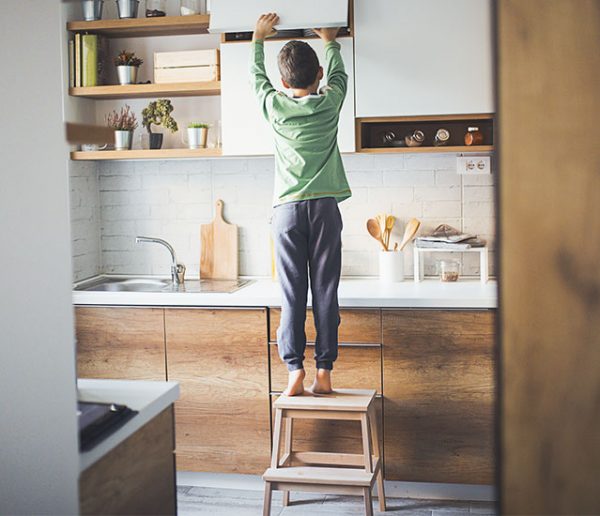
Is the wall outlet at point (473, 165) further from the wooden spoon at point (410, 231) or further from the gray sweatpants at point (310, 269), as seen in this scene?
the gray sweatpants at point (310, 269)

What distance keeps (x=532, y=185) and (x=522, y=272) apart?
14 centimetres

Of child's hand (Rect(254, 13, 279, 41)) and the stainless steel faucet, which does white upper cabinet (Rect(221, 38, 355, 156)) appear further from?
the stainless steel faucet

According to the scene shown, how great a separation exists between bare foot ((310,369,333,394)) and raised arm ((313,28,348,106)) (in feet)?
3.54

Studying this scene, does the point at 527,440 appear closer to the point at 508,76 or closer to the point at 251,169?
the point at 508,76

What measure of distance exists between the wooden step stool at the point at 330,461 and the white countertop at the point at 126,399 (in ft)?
4.68

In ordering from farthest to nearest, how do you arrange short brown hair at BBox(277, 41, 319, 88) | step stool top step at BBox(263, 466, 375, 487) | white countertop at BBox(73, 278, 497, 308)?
white countertop at BBox(73, 278, 497, 308), short brown hair at BBox(277, 41, 319, 88), step stool top step at BBox(263, 466, 375, 487)

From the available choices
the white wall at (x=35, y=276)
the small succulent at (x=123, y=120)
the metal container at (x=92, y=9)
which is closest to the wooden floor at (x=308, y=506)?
the small succulent at (x=123, y=120)

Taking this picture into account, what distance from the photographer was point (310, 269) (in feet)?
11.3

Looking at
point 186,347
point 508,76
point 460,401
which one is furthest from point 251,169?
point 508,76

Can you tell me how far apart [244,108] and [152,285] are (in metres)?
1.03

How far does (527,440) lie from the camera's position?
1.35 metres

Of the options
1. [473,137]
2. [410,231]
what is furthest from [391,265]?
[473,137]

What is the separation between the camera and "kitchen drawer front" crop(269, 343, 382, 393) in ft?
12.0

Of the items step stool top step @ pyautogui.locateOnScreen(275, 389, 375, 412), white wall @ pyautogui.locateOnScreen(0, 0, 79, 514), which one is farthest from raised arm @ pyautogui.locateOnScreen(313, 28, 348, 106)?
white wall @ pyautogui.locateOnScreen(0, 0, 79, 514)
